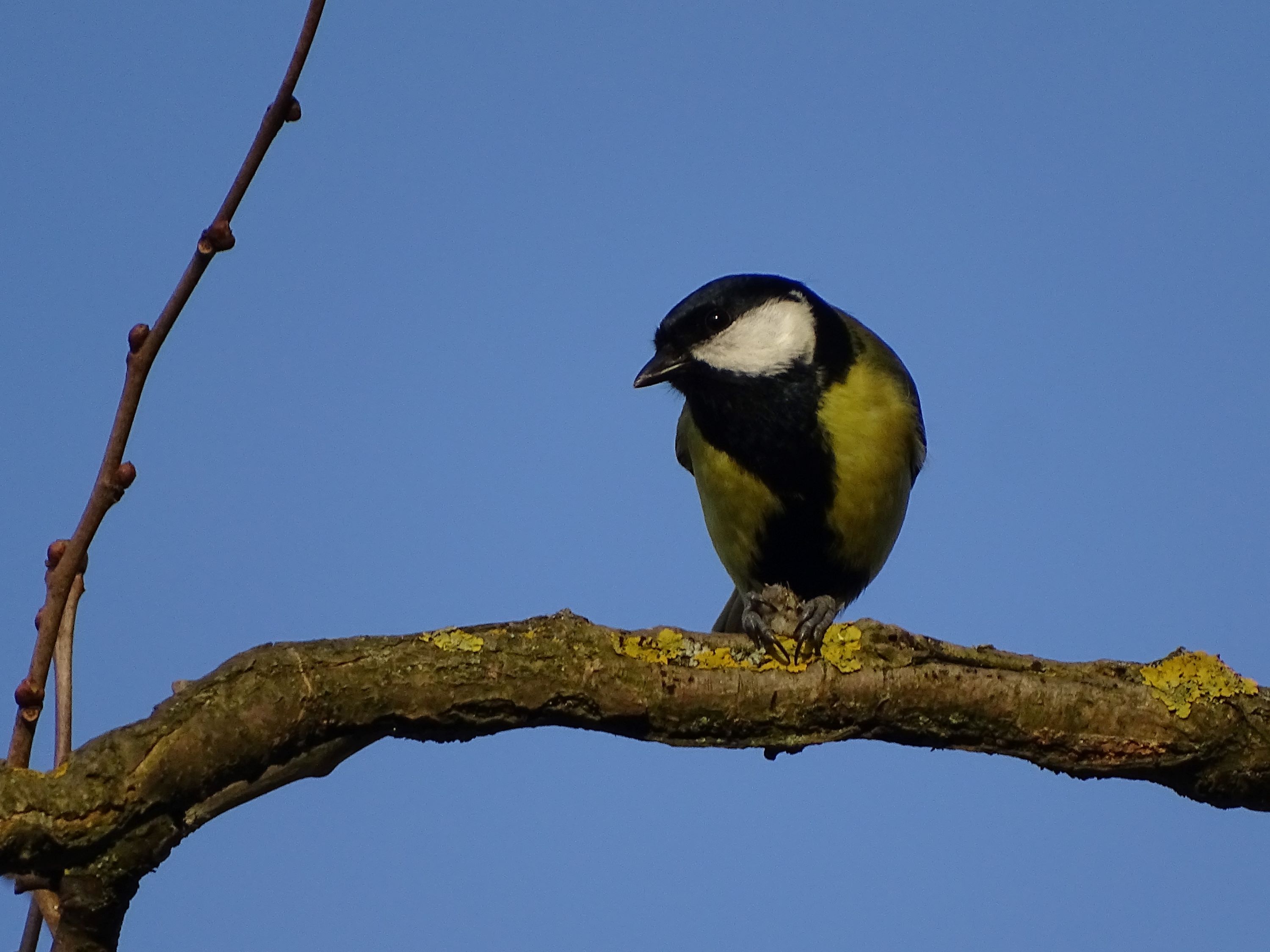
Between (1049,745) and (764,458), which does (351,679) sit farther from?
(764,458)

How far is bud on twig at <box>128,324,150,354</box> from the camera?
4.92 ft

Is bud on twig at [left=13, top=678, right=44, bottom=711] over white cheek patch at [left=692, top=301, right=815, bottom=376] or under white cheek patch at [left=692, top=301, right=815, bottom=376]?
under

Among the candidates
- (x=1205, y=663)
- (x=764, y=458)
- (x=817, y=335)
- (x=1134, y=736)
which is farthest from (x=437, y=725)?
(x=817, y=335)

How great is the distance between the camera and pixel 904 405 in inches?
172

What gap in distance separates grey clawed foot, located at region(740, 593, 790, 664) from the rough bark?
31mm

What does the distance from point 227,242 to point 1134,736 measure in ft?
6.92

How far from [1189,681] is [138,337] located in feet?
7.35

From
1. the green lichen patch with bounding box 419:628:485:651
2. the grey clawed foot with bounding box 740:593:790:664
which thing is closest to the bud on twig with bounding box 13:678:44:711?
the green lichen patch with bounding box 419:628:485:651

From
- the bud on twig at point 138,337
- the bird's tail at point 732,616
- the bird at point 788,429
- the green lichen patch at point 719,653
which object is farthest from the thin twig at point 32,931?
the bird's tail at point 732,616

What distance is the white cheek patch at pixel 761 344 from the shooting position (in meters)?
4.17

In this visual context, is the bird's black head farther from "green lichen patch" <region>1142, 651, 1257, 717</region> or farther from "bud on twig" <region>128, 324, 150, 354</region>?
"bud on twig" <region>128, 324, 150, 354</region>

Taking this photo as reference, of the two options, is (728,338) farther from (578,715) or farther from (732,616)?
(578,715)

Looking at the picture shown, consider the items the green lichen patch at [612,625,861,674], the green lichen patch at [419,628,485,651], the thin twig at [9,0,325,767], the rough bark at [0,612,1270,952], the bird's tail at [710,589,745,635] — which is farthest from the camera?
the bird's tail at [710,589,745,635]

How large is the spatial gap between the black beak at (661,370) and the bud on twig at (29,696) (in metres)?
2.77
